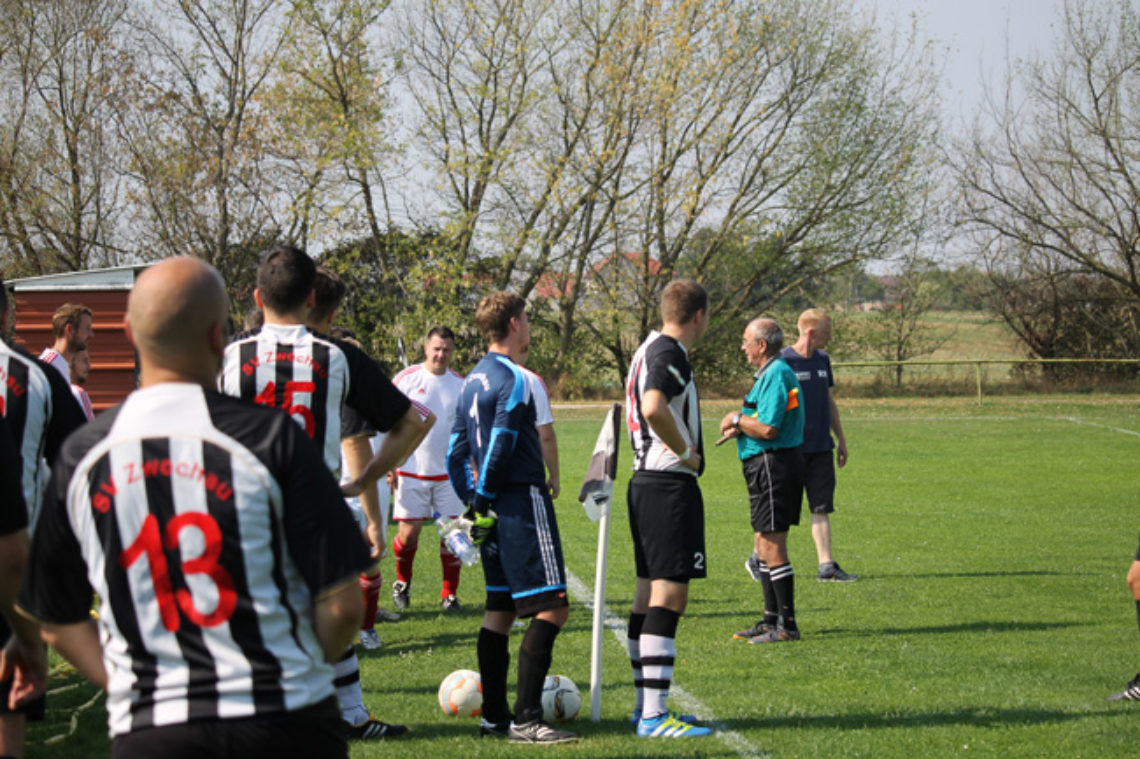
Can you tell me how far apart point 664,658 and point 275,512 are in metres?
3.41

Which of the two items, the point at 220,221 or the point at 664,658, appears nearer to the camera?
the point at 664,658

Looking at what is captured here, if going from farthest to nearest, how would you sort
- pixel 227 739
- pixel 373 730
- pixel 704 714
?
pixel 704 714 < pixel 373 730 < pixel 227 739

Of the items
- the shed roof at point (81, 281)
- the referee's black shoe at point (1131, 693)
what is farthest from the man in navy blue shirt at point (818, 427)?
the shed roof at point (81, 281)

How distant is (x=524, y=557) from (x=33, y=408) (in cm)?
230

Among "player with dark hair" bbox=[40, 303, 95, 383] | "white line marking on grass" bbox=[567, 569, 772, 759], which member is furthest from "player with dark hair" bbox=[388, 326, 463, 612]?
"player with dark hair" bbox=[40, 303, 95, 383]

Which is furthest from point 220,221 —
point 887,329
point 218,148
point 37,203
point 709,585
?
point 709,585

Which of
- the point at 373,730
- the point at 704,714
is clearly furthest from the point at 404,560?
the point at 704,714

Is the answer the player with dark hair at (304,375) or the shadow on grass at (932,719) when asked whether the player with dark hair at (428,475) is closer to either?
the shadow on grass at (932,719)

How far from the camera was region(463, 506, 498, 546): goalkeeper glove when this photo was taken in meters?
5.20

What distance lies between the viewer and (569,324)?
1513 inches

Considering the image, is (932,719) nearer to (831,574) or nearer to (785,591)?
(785,591)

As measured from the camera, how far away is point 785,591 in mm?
7441

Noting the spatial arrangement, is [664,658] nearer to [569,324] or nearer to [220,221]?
[220,221]

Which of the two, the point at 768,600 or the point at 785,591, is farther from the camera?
the point at 768,600
